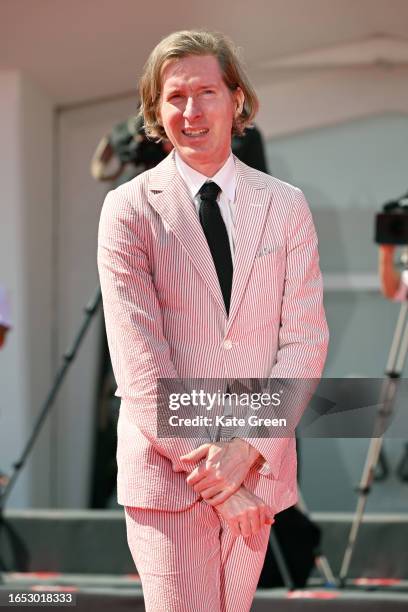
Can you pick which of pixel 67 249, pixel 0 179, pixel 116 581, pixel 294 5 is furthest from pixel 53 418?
pixel 294 5

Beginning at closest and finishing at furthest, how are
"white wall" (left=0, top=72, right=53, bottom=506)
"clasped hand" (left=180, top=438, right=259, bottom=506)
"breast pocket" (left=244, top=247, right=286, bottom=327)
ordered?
"clasped hand" (left=180, top=438, right=259, bottom=506)
"breast pocket" (left=244, top=247, right=286, bottom=327)
"white wall" (left=0, top=72, right=53, bottom=506)

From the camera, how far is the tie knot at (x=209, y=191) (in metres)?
1.89

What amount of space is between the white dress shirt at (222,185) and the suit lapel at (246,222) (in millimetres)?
15

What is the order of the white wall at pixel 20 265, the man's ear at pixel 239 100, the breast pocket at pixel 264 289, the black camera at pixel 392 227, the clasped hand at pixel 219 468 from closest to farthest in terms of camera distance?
the clasped hand at pixel 219 468 < the breast pocket at pixel 264 289 < the man's ear at pixel 239 100 < the black camera at pixel 392 227 < the white wall at pixel 20 265

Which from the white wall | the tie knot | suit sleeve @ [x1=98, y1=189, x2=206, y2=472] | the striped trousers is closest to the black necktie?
the tie knot

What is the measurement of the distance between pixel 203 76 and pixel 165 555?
0.76m

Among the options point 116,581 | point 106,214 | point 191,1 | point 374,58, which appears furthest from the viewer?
point 374,58

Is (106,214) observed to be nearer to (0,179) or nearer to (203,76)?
(203,76)

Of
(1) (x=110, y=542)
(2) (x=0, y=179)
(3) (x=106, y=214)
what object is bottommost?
(1) (x=110, y=542)

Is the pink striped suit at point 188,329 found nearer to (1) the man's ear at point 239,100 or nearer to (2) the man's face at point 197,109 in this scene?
(2) the man's face at point 197,109

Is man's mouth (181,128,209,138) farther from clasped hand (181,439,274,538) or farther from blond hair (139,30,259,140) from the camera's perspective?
clasped hand (181,439,274,538)

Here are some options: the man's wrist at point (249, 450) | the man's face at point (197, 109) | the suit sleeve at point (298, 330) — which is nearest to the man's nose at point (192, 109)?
the man's face at point (197, 109)

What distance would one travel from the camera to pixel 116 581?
11.4 ft

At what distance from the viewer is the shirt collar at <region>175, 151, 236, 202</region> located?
1902 mm
